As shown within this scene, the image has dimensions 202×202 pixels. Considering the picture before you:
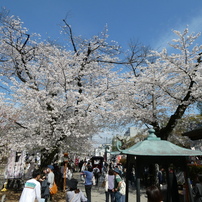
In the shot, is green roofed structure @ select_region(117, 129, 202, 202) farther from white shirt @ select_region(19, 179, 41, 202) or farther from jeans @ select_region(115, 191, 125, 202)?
jeans @ select_region(115, 191, 125, 202)

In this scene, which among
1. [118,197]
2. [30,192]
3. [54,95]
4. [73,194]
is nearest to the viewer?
[30,192]

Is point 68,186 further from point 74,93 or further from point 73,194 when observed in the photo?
point 74,93

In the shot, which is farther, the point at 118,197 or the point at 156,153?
the point at 118,197

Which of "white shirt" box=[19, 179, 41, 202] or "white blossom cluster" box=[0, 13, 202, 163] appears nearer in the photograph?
"white shirt" box=[19, 179, 41, 202]

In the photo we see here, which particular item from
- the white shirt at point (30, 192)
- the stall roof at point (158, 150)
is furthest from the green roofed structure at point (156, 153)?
the white shirt at point (30, 192)

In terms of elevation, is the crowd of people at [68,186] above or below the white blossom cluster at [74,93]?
below

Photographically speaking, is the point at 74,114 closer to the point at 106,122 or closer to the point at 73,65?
the point at 106,122

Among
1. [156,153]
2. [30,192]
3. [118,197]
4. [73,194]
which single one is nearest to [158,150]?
[156,153]

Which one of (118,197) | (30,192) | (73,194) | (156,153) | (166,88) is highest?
(166,88)

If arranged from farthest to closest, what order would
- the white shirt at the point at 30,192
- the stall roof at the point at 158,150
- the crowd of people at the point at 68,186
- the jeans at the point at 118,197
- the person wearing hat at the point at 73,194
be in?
the jeans at the point at 118,197 → the person wearing hat at the point at 73,194 → the crowd of people at the point at 68,186 → the white shirt at the point at 30,192 → the stall roof at the point at 158,150

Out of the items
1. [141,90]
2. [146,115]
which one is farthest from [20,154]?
[141,90]

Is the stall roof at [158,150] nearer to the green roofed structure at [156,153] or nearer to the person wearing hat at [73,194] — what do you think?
the green roofed structure at [156,153]

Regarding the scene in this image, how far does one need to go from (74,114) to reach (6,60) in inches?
248

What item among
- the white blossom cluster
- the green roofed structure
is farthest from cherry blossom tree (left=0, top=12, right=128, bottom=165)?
the green roofed structure
